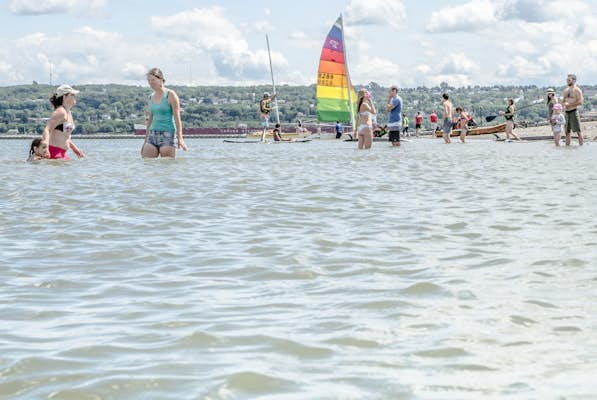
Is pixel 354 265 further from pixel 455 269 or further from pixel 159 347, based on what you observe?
pixel 159 347

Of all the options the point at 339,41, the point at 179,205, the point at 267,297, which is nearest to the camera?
the point at 267,297

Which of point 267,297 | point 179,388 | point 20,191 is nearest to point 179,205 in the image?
point 20,191

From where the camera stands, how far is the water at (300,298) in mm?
2867

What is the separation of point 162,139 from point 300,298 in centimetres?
1052

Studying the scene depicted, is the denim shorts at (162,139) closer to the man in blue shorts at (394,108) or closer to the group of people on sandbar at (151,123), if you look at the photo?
the group of people on sandbar at (151,123)

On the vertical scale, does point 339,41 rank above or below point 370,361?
above

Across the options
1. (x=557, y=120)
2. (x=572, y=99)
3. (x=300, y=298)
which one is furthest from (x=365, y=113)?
(x=300, y=298)

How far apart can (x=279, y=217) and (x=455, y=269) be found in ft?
9.17

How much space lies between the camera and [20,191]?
9789mm

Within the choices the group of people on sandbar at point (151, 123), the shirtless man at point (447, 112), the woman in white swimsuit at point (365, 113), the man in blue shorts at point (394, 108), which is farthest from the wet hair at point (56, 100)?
the shirtless man at point (447, 112)

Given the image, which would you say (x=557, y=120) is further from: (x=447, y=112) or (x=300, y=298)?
(x=300, y=298)

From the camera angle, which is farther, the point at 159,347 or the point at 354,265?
the point at 354,265

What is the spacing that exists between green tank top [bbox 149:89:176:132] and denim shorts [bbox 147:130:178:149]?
0.39ft

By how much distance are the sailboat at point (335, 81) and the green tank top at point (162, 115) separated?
3189 cm
